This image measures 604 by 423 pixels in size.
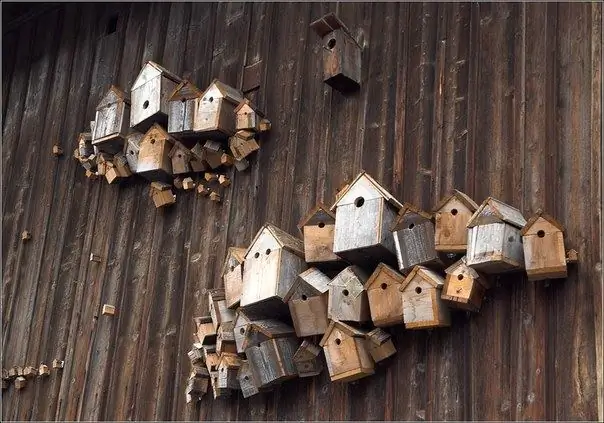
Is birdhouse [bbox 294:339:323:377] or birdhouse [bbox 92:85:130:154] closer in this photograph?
birdhouse [bbox 294:339:323:377]

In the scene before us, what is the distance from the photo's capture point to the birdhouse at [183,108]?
16.6 ft

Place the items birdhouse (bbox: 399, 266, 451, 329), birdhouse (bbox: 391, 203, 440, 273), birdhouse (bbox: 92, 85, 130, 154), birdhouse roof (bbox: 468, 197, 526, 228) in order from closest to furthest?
birdhouse roof (bbox: 468, 197, 526, 228), birdhouse (bbox: 399, 266, 451, 329), birdhouse (bbox: 391, 203, 440, 273), birdhouse (bbox: 92, 85, 130, 154)

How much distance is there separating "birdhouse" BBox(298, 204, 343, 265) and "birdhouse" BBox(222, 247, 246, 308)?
39 cm

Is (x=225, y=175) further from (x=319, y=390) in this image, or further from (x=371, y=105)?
(x=319, y=390)

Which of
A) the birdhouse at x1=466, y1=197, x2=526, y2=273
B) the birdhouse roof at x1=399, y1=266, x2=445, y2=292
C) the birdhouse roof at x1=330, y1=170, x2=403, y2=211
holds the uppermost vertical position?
the birdhouse roof at x1=330, y1=170, x2=403, y2=211

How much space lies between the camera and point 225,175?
5039 millimetres

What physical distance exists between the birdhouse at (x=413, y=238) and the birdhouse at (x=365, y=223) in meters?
0.06

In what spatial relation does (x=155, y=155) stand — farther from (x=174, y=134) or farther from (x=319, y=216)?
(x=319, y=216)

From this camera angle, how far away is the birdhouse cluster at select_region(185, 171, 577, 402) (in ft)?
12.1

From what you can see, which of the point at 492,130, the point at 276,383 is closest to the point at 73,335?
the point at 276,383

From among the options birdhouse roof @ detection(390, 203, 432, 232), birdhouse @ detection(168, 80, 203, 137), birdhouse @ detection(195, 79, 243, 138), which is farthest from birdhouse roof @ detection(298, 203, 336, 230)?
birdhouse @ detection(168, 80, 203, 137)

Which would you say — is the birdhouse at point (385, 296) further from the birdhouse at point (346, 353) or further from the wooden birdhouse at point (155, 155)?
the wooden birdhouse at point (155, 155)

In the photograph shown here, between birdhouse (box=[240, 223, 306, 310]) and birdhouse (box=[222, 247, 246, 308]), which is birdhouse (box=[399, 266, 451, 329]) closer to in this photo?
birdhouse (box=[240, 223, 306, 310])

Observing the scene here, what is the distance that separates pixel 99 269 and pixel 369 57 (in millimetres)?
1893
